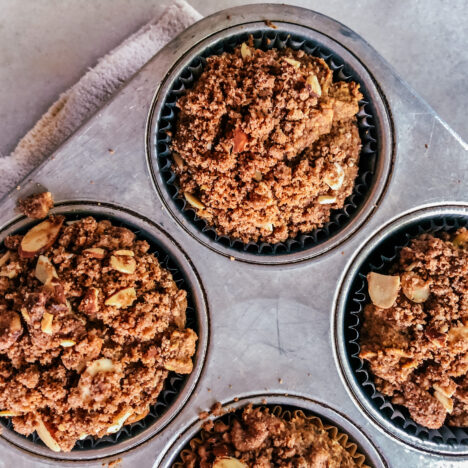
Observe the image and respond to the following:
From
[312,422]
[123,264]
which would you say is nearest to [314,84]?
[123,264]

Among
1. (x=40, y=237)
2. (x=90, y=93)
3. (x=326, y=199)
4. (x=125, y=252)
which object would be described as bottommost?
(x=40, y=237)

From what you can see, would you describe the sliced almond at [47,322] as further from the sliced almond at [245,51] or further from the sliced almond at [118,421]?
the sliced almond at [245,51]

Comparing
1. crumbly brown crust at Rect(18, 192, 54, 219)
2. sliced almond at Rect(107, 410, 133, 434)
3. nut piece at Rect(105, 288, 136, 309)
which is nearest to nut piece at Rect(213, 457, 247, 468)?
sliced almond at Rect(107, 410, 133, 434)

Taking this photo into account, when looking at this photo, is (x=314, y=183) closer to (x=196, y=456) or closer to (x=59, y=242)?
(x=59, y=242)

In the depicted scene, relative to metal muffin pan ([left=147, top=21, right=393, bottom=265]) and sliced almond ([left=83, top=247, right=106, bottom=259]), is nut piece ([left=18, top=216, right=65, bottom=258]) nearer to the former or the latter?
sliced almond ([left=83, top=247, right=106, bottom=259])

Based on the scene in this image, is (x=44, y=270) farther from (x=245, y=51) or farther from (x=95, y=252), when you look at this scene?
(x=245, y=51)

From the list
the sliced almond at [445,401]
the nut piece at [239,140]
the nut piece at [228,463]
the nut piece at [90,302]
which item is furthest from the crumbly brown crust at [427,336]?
the nut piece at [90,302]

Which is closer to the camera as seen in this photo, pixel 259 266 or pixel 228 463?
pixel 228 463
